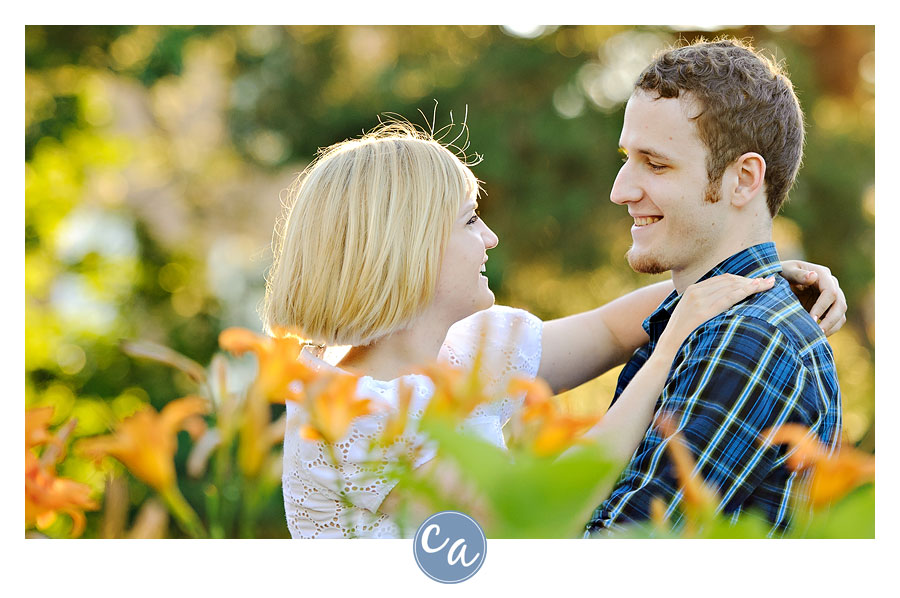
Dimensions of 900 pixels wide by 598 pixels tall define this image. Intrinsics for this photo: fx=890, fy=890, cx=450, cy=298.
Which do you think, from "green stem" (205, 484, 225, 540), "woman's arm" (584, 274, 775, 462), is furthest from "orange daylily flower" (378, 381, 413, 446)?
"woman's arm" (584, 274, 775, 462)

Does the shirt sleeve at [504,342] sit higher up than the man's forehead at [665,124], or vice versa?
the man's forehead at [665,124]

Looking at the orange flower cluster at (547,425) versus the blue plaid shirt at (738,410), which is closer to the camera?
the orange flower cluster at (547,425)

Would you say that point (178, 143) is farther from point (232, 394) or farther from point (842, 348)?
point (232, 394)

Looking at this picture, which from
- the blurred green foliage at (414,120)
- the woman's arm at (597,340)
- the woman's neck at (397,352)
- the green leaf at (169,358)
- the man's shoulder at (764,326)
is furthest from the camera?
the blurred green foliage at (414,120)

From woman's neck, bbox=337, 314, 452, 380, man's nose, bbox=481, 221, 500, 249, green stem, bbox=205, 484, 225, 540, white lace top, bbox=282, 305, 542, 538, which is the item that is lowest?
white lace top, bbox=282, 305, 542, 538

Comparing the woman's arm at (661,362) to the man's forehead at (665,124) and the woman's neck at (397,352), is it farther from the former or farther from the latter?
the woman's neck at (397,352)

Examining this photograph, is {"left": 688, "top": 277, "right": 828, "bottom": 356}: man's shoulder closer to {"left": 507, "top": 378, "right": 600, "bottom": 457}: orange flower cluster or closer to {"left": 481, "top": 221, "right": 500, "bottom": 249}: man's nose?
{"left": 481, "top": 221, "right": 500, "bottom": 249}: man's nose

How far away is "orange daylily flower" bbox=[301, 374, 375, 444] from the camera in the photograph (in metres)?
0.75

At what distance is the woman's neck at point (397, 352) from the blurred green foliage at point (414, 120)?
372 cm

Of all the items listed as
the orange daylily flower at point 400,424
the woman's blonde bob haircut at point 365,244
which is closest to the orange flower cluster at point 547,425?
the orange daylily flower at point 400,424

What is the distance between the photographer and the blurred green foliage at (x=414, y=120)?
5262 millimetres

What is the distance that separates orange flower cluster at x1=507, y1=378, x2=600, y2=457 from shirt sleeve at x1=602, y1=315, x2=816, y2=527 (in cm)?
66

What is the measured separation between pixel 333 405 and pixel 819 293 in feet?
4.35
